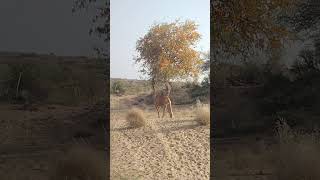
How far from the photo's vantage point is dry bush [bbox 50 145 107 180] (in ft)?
14.2

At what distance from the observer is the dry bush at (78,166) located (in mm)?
4324

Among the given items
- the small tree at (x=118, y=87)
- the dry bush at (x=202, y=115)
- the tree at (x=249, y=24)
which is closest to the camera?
the tree at (x=249, y=24)

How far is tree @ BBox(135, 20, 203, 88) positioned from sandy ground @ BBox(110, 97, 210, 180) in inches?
19.7

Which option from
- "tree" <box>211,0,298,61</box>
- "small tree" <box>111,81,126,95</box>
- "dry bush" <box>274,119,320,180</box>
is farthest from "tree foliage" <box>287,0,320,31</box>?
"small tree" <box>111,81,126,95</box>

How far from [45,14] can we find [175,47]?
2535 millimetres

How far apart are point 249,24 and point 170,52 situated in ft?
5.24

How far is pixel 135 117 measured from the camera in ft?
20.8

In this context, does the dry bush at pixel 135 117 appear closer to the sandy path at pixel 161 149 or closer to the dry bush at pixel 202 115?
the sandy path at pixel 161 149

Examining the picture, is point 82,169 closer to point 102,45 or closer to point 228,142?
point 102,45

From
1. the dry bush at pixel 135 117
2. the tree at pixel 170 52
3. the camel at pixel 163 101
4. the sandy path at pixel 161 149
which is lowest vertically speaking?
the sandy path at pixel 161 149

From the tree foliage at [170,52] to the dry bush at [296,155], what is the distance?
1955 mm

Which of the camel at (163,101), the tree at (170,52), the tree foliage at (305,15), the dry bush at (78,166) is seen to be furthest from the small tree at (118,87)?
the tree foliage at (305,15)

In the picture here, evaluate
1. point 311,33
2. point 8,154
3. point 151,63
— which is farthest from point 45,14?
point 311,33

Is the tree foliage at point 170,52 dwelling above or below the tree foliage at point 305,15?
below
